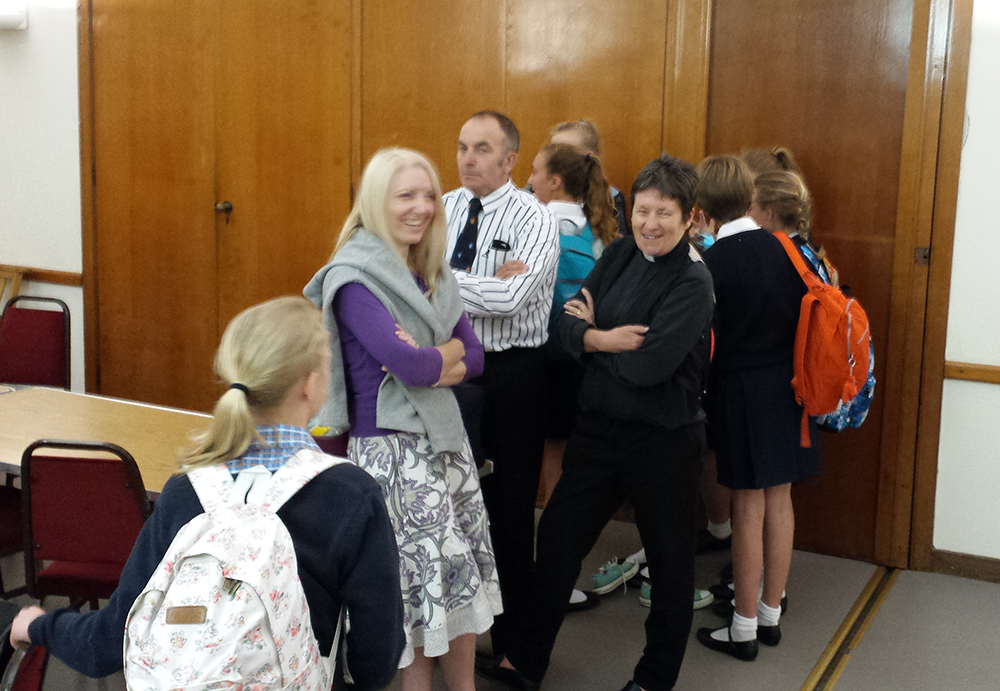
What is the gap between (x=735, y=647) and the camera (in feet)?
10.6

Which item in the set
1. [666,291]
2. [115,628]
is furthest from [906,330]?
[115,628]

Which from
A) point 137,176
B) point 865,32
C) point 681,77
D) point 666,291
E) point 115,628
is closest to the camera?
point 115,628

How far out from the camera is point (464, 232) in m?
3.22

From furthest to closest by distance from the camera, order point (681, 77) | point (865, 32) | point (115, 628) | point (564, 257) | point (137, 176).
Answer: point (137, 176) → point (681, 77) → point (865, 32) → point (564, 257) → point (115, 628)

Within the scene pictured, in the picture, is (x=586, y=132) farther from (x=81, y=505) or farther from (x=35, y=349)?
(x=35, y=349)

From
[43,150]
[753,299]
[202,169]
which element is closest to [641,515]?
[753,299]

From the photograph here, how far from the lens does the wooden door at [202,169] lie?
200 inches

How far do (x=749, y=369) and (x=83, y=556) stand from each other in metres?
1.93

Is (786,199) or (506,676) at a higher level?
(786,199)

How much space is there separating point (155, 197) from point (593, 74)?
2.63 meters

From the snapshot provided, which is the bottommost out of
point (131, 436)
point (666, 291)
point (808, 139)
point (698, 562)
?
point (698, 562)

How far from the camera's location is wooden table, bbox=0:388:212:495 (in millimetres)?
2873

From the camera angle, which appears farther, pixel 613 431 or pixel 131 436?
pixel 131 436

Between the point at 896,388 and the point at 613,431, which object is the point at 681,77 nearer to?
the point at 896,388
